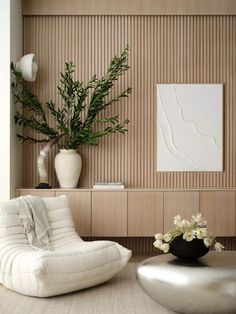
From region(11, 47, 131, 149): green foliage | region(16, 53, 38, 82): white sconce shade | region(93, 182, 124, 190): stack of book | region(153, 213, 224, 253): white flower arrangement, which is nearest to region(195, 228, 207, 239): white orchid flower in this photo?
region(153, 213, 224, 253): white flower arrangement

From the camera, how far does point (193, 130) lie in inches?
220

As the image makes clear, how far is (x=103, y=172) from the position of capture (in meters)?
5.62

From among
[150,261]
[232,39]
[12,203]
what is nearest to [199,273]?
[150,261]

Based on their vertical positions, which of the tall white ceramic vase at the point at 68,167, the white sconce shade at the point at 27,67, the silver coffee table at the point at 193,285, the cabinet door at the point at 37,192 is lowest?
the silver coffee table at the point at 193,285

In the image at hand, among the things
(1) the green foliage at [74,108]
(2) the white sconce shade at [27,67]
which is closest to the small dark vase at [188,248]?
(1) the green foliage at [74,108]

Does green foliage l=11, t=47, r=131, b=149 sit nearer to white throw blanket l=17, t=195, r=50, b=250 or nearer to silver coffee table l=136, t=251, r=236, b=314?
white throw blanket l=17, t=195, r=50, b=250

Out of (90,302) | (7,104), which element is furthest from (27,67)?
(90,302)

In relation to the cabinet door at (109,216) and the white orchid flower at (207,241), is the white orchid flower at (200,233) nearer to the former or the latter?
the white orchid flower at (207,241)

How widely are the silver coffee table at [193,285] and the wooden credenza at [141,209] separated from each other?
72.8 inches

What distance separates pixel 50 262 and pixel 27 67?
98.0 inches

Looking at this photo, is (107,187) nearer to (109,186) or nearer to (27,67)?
(109,186)

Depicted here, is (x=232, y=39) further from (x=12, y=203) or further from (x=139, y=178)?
(x=12, y=203)

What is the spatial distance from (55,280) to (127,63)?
2938 millimetres

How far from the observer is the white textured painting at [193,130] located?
219 inches
